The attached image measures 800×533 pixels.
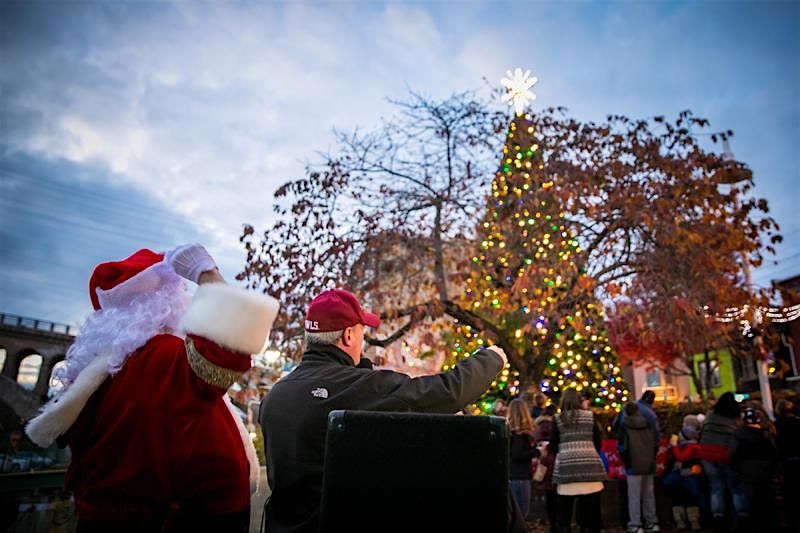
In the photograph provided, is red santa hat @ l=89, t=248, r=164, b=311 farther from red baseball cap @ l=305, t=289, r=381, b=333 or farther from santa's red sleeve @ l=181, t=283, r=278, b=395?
red baseball cap @ l=305, t=289, r=381, b=333

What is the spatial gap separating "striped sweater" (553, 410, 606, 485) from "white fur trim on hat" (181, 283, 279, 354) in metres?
5.09

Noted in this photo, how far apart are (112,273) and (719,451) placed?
7.75 m

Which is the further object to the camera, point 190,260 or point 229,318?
point 190,260

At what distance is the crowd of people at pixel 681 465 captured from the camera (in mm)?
6016

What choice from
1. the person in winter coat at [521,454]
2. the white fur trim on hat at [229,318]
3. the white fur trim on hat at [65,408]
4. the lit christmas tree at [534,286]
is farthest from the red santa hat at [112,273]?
the lit christmas tree at [534,286]

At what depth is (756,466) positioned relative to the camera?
654 centimetres

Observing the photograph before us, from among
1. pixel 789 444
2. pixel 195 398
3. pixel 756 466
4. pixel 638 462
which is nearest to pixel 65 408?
pixel 195 398

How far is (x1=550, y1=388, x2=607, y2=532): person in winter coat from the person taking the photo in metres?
5.86

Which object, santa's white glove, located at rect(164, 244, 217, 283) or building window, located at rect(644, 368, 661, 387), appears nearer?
santa's white glove, located at rect(164, 244, 217, 283)

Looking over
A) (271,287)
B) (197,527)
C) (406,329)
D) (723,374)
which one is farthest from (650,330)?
(723,374)

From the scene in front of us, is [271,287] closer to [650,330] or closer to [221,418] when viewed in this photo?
[650,330]

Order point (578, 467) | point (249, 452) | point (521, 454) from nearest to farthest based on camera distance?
point (249, 452) → point (578, 467) → point (521, 454)

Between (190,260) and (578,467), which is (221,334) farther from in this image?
(578,467)


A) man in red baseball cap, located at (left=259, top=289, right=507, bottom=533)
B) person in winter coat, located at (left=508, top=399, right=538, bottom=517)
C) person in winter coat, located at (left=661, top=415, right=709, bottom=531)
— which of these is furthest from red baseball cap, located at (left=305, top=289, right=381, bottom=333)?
person in winter coat, located at (left=661, top=415, right=709, bottom=531)
